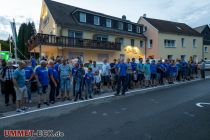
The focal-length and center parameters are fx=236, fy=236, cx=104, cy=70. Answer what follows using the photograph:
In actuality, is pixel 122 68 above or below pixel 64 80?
above

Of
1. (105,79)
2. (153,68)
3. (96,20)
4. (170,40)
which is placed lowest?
(105,79)

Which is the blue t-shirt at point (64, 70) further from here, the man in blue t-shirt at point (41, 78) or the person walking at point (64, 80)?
the man in blue t-shirt at point (41, 78)

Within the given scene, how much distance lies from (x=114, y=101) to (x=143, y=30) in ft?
113

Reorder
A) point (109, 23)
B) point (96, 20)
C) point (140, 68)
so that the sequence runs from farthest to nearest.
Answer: point (109, 23) < point (96, 20) < point (140, 68)

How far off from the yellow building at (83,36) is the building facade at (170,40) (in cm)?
306

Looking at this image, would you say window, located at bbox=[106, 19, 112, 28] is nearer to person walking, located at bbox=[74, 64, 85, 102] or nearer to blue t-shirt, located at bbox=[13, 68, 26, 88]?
person walking, located at bbox=[74, 64, 85, 102]

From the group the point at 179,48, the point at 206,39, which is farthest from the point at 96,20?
the point at 206,39

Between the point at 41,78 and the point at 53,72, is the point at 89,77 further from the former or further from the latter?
the point at 41,78

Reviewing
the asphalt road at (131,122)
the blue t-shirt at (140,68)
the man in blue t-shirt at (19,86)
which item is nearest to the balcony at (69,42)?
the blue t-shirt at (140,68)

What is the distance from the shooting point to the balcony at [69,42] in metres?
25.1

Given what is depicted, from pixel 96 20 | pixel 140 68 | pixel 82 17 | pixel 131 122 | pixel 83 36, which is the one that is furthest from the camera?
pixel 96 20

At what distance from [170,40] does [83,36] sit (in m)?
19.4

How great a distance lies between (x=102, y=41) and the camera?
31.1m

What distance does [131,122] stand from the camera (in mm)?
6836
